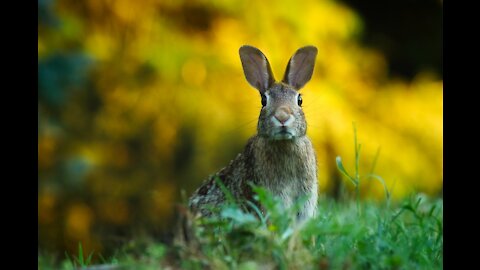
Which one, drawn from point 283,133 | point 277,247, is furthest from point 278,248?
point 283,133

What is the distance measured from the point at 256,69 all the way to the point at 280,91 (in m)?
0.20

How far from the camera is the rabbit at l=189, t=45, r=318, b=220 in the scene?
12.6 feet

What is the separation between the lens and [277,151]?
3.92 meters

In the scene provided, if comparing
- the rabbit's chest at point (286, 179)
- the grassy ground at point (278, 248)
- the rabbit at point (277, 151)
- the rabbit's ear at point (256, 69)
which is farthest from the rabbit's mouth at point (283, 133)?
the grassy ground at point (278, 248)

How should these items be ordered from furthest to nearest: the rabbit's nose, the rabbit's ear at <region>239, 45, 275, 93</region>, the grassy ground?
the rabbit's ear at <region>239, 45, 275, 93</region>
the rabbit's nose
the grassy ground

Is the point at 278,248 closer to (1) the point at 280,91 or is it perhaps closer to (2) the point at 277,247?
(2) the point at 277,247

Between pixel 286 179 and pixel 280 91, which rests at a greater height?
pixel 280 91

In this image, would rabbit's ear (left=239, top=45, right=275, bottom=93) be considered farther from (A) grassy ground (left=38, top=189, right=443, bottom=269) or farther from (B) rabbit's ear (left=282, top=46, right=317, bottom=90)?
(A) grassy ground (left=38, top=189, right=443, bottom=269)

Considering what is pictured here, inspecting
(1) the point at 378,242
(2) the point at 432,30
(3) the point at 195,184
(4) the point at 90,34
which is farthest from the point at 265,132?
(2) the point at 432,30

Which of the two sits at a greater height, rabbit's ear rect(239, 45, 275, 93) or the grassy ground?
rabbit's ear rect(239, 45, 275, 93)

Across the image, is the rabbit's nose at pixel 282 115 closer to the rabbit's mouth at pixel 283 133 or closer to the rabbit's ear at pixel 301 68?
the rabbit's mouth at pixel 283 133

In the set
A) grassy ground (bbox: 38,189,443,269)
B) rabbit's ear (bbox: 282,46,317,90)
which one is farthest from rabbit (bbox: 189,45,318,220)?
grassy ground (bbox: 38,189,443,269)

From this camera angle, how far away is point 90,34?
905cm
